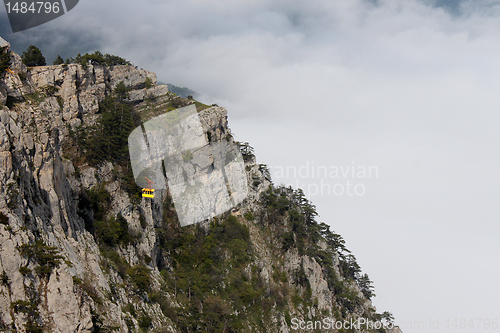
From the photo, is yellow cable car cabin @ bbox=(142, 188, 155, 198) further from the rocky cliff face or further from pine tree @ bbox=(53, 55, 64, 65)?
pine tree @ bbox=(53, 55, 64, 65)

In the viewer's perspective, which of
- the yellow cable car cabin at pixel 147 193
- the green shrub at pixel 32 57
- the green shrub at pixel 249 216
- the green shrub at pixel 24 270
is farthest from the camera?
the green shrub at pixel 249 216

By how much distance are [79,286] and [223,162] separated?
5211 centimetres

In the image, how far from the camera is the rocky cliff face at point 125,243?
964 inches

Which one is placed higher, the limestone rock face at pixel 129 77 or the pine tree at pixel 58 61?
the limestone rock face at pixel 129 77

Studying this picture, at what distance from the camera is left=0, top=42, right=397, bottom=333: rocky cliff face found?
2448 centimetres

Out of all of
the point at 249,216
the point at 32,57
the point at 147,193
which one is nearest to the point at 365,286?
the point at 249,216

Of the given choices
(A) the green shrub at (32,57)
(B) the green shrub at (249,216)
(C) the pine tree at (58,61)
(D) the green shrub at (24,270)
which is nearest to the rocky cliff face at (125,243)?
(D) the green shrub at (24,270)

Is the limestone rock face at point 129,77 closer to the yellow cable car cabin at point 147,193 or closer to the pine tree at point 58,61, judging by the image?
the pine tree at point 58,61

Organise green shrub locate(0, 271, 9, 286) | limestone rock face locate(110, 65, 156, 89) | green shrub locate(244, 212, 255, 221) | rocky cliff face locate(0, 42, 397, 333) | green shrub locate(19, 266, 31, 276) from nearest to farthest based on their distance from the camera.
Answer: green shrub locate(0, 271, 9, 286) < green shrub locate(19, 266, 31, 276) < rocky cliff face locate(0, 42, 397, 333) < limestone rock face locate(110, 65, 156, 89) < green shrub locate(244, 212, 255, 221)

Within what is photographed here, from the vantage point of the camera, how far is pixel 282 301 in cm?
6788

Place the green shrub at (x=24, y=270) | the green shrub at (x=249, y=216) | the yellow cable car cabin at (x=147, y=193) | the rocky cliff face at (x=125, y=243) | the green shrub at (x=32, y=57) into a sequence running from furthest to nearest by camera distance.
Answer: the green shrub at (x=249, y=216), the green shrub at (x=32, y=57), the yellow cable car cabin at (x=147, y=193), the rocky cliff face at (x=125, y=243), the green shrub at (x=24, y=270)

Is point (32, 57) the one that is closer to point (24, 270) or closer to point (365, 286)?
point (24, 270)

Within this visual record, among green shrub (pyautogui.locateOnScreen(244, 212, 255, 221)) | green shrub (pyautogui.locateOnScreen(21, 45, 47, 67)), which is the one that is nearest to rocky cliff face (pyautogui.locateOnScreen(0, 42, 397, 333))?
green shrub (pyautogui.locateOnScreen(244, 212, 255, 221))

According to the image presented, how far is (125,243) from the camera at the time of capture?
143ft
